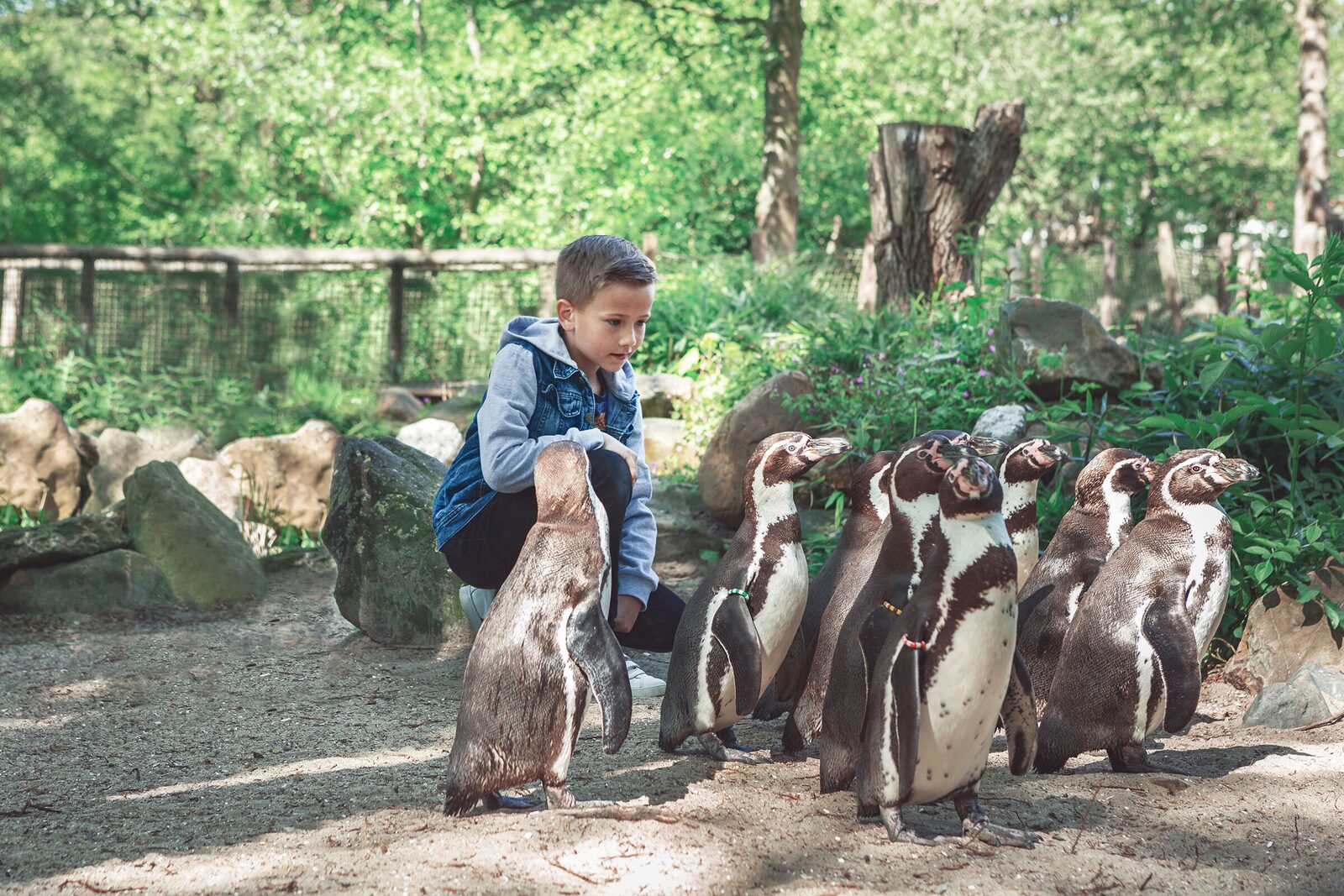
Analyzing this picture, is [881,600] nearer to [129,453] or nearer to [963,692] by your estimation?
[963,692]

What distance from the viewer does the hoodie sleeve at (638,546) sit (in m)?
3.49

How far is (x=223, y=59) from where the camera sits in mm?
16719

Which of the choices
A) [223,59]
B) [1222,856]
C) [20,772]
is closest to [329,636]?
[20,772]

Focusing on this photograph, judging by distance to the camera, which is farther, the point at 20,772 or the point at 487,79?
the point at 487,79

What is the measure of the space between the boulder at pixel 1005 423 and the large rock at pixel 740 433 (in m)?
1.18

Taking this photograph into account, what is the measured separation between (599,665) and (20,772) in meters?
1.90

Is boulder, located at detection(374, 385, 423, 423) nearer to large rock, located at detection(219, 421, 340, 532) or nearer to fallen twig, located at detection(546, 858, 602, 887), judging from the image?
large rock, located at detection(219, 421, 340, 532)

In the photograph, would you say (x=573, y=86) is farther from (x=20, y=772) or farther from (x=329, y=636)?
(x=20, y=772)

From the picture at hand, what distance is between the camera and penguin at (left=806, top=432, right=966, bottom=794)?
266cm

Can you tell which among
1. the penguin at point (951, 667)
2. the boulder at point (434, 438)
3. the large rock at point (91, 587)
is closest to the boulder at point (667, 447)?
the boulder at point (434, 438)

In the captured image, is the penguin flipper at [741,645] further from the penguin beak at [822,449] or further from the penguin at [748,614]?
the penguin beak at [822,449]

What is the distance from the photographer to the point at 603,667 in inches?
102

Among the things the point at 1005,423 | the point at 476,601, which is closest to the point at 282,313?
the point at 476,601

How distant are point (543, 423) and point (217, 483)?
16.1 feet
